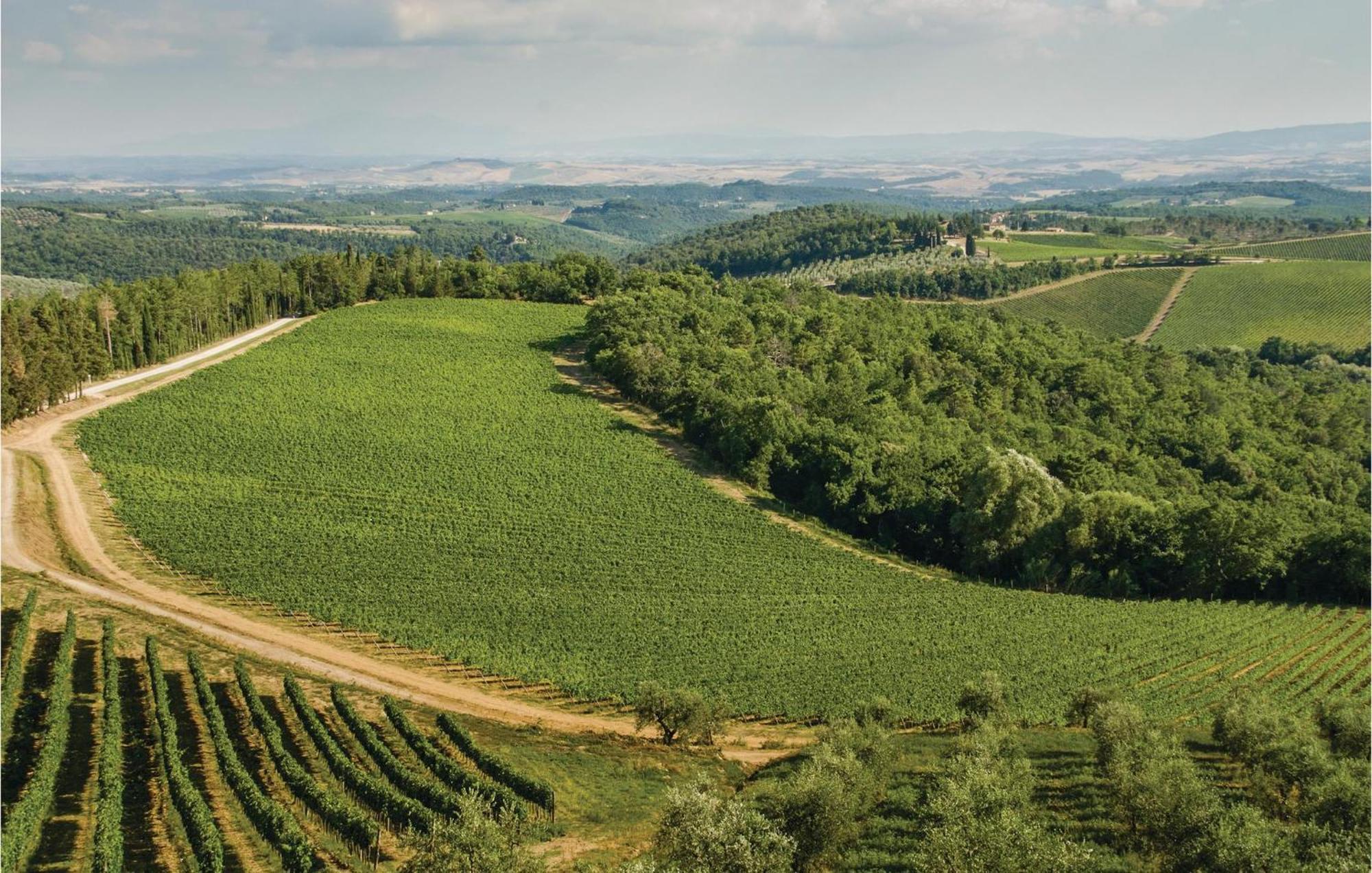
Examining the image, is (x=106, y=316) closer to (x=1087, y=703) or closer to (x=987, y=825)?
(x=1087, y=703)

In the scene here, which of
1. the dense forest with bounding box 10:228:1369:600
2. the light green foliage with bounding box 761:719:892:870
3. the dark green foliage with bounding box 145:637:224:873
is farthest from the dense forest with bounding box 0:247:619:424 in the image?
the light green foliage with bounding box 761:719:892:870

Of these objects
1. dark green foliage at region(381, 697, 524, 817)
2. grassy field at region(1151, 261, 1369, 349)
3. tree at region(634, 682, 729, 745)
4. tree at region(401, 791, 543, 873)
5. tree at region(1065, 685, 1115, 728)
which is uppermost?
grassy field at region(1151, 261, 1369, 349)

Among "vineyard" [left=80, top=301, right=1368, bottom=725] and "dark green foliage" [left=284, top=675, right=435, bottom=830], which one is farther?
"vineyard" [left=80, top=301, right=1368, bottom=725]

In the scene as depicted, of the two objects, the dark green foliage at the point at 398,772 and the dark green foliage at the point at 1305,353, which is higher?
the dark green foliage at the point at 1305,353

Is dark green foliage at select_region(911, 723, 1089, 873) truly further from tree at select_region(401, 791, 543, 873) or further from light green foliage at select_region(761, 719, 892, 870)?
tree at select_region(401, 791, 543, 873)

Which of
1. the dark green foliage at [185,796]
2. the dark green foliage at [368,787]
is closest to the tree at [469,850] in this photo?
the dark green foliage at [368,787]

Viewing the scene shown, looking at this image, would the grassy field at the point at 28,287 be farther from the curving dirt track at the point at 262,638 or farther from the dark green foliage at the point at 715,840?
the dark green foliage at the point at 715,840

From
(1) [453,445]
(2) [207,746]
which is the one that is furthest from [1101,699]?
(1) [453,445]
